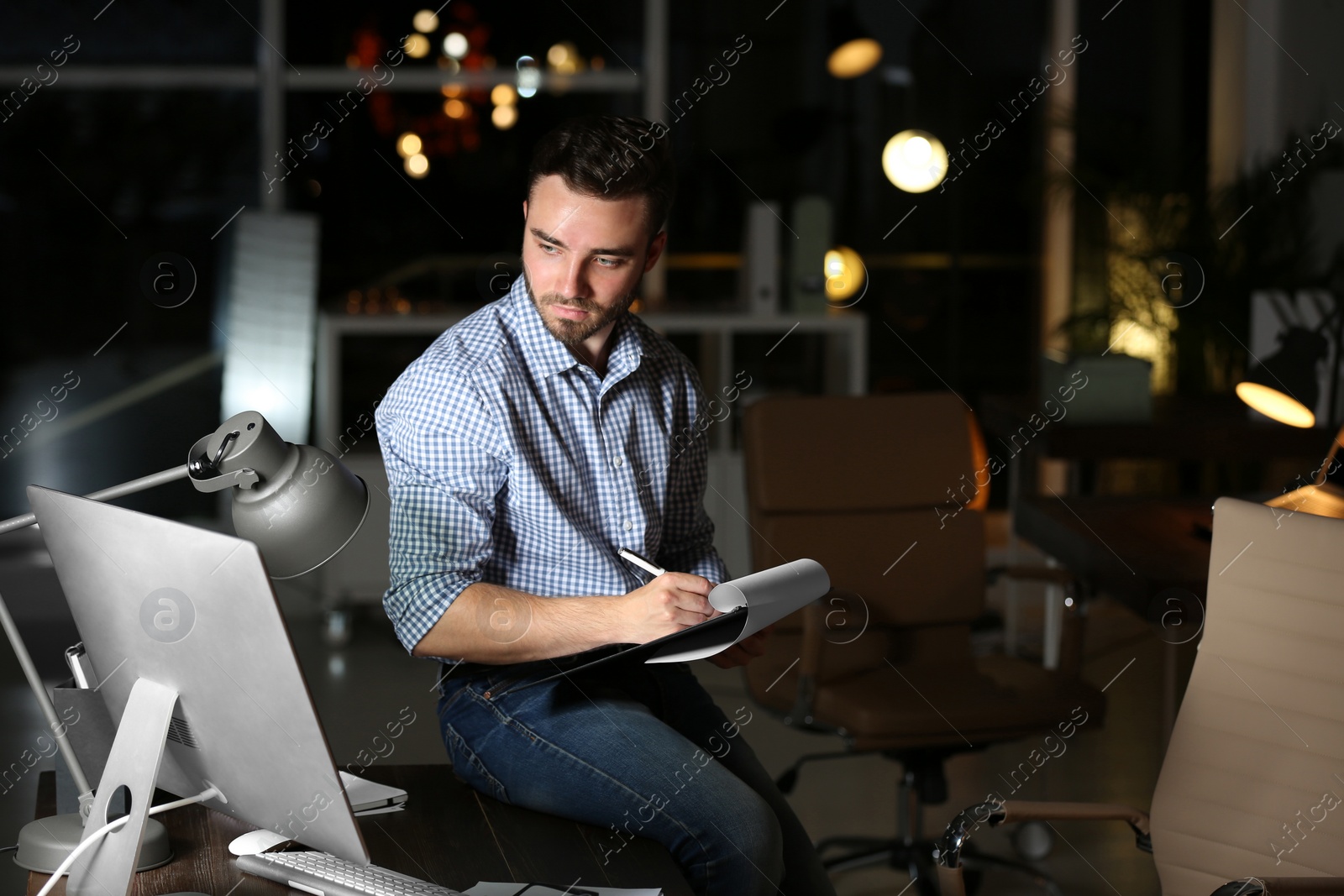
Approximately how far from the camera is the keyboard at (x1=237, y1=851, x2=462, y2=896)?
1.32 meters

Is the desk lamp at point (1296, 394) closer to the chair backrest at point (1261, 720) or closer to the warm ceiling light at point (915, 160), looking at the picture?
the chair backrest at point (1261, 720)

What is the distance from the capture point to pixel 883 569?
2.93 metres

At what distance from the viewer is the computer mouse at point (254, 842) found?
1.41 m

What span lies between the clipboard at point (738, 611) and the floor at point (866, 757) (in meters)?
1.26

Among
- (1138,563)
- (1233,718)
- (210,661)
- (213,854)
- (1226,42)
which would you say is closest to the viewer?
(210,661)

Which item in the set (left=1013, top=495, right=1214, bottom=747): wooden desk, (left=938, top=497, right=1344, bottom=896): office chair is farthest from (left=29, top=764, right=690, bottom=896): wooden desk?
(left=1013, top=495, right=1214, bottom=747): wooden desk

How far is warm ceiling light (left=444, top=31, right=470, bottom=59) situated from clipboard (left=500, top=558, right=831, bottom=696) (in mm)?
4621

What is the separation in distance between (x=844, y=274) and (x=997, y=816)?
171 inches

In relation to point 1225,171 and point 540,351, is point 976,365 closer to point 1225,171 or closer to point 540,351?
point 1225,171

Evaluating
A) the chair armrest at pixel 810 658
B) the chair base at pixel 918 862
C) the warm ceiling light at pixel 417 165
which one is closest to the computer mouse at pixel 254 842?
the chair armrest at pixel 810 658

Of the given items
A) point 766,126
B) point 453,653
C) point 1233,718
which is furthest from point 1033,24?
point 453,653

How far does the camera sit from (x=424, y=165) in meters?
5.84

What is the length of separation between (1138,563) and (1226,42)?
4.00 m

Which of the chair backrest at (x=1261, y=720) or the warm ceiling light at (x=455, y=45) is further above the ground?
the warm ceiling light at (x=455, y=45)
